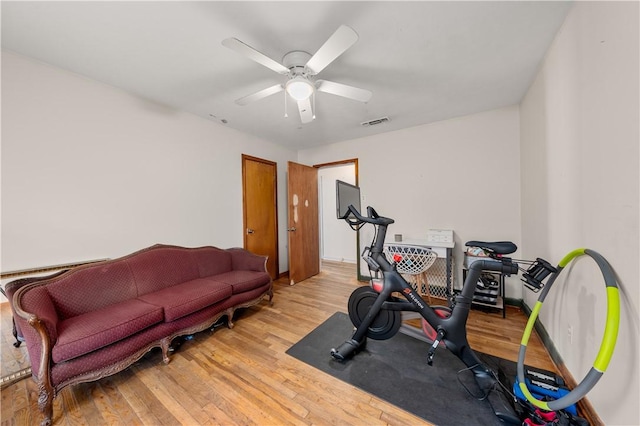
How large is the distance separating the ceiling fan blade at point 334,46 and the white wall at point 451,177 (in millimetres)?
2421

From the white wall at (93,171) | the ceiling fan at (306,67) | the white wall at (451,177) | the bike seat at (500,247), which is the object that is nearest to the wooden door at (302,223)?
the white wall at (451,177)

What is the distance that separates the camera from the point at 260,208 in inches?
158

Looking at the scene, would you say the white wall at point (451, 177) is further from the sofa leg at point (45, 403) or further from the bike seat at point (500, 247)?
the sofa leg at point (45, 403)

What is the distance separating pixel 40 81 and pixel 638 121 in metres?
3.96

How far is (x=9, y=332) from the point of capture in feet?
6.46

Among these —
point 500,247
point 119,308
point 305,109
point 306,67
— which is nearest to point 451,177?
point 500,247

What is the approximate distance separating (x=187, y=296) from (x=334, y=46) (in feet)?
7.89

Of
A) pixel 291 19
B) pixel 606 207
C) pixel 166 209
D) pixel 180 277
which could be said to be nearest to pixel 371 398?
pixel 606 207

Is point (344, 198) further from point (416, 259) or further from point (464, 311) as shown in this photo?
point (416, 259)

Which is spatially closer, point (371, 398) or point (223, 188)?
point (371, 398)

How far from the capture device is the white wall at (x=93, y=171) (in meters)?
1.88

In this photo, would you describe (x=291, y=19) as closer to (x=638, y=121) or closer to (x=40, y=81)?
(x=638, y=121)

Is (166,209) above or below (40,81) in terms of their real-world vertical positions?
below

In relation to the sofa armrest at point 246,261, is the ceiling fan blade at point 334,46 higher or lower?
higher
